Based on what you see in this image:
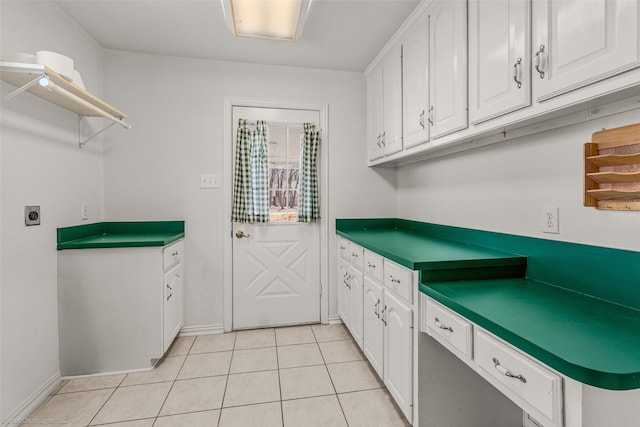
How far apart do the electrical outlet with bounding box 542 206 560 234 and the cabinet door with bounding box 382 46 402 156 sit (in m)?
1.04

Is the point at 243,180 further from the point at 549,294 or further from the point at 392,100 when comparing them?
the point at 549,294

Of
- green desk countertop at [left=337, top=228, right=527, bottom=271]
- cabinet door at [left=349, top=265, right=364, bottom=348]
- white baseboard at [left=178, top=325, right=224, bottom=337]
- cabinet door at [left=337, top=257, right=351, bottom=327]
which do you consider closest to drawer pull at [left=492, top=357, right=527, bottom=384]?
green desk countertop at [left=337, top=228, right=527, bottom=271]

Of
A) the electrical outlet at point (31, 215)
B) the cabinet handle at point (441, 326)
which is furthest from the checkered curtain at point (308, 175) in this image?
the electrical outlet at point (31, 215)

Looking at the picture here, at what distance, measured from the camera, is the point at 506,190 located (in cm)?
161

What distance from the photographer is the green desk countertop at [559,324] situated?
68cm

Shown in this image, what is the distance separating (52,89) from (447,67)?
2.04 metres

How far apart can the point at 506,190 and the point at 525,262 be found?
1.30 ft

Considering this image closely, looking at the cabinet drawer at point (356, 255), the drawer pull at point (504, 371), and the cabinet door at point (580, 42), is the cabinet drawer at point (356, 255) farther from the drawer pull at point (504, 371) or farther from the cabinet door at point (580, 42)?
the cabinet door at point (580, 42)

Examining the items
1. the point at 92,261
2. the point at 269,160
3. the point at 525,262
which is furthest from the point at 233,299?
the point at 525,262

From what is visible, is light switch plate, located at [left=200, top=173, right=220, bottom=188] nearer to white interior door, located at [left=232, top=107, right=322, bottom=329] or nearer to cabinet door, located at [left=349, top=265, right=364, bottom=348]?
white interior door, located at [left=232, top=107, right=322, bottom=329]

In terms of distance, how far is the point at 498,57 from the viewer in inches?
50.1

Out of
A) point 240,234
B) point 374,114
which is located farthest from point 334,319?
point 374,114

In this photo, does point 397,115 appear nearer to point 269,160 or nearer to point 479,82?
point 479,82

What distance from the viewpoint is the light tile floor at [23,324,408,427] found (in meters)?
1.62
